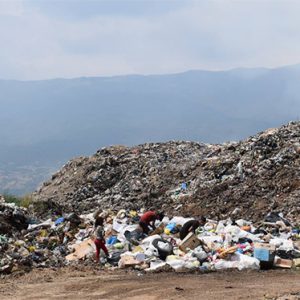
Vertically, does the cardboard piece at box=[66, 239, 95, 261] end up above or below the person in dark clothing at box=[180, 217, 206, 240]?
below

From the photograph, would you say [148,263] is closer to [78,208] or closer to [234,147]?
[78,208]

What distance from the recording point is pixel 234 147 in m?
23.7

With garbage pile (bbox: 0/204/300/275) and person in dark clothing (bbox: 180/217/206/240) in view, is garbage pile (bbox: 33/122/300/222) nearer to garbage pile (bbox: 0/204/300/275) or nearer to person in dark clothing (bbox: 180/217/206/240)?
garbage pile (bbox: 0/204/300/275)

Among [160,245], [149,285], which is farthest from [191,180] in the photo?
[149,285]

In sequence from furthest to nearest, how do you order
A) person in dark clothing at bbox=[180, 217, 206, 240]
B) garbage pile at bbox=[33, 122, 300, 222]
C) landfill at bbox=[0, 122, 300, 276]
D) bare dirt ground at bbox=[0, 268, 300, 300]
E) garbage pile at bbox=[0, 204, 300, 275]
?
garbage pile at bbox=[33, 122, 300, 222] < person in dark clothing at bbox=[180, 217, 206, 240] < landfill at bbox=[0, 122, 300, 276] < garbage pile at bbox=[0, 204, 300, 275] < bare dirt ground at bbox=[0, 268, 300, 300]

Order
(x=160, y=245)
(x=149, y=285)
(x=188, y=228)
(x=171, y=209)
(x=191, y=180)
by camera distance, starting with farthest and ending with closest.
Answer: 1. (x=191, y=180)
2. (x=171, y=209)
3. (x=188, y=228)
4. (x=160, y=245)
5. (x=149, y=285)

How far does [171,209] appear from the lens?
65.3ft

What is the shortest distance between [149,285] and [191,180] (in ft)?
39.3

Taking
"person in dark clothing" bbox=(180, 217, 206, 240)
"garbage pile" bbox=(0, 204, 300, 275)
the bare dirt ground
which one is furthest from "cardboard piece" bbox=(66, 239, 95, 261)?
"person in dark clothing" bbox=(180, 217, 206, 240)

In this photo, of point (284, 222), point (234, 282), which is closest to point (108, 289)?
point (234, 282)

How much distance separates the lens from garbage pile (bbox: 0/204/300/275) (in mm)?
11820

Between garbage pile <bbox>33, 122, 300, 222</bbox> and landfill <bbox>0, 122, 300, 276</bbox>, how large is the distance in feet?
0.14

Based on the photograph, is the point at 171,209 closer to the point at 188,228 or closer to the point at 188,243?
the point at 188,228

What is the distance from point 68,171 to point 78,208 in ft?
23.1
